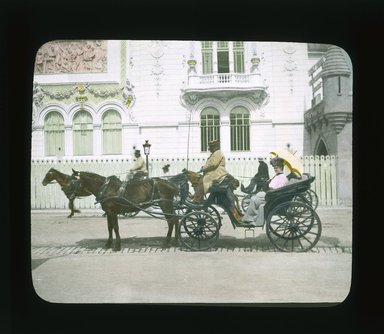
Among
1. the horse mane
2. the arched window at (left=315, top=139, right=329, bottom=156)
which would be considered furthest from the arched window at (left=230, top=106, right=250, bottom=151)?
the horse mane

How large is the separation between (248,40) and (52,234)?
2.65 m

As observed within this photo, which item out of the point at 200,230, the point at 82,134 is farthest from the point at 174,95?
the point at 200,230

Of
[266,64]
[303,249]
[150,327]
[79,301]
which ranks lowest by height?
[150,327]

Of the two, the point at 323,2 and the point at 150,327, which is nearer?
the point at 323,2

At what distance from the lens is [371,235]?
4430 mm

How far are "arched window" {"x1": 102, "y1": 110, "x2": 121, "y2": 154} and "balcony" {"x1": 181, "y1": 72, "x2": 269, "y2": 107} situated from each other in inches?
26.5

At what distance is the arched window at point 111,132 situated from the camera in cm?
438

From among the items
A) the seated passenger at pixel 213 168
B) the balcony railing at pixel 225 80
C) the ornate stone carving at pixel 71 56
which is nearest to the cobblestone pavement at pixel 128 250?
the seated passenger at pixel 213 168

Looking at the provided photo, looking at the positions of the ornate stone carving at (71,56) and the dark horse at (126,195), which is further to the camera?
the dark horse at (126,195)

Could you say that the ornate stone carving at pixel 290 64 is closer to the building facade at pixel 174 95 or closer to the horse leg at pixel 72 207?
the building facade at pixel 174 95

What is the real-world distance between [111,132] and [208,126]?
944 millimetres

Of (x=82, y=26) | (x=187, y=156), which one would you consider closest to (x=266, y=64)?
(x=187, y=156)

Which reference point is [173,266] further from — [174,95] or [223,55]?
[223,55]

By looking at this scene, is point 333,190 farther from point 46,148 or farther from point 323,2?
point 46,148
